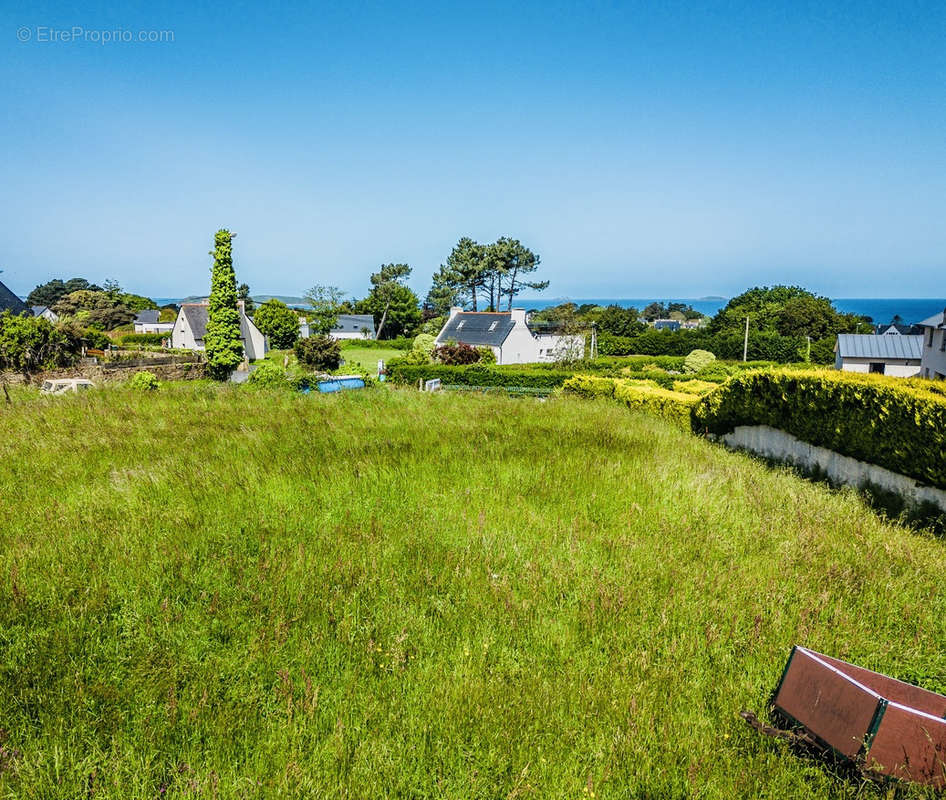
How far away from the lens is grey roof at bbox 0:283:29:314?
28558 mm

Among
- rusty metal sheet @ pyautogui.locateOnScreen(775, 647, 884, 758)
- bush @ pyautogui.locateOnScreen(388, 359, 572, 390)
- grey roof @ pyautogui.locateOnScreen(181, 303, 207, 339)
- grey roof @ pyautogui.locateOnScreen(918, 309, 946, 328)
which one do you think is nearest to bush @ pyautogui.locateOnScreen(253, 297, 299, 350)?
grey roof @ pyautogui.locateOnScreen(181, 303, 207, 339)

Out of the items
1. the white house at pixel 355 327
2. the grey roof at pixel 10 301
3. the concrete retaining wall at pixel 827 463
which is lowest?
the concrete retaining wall at pixel 827 463

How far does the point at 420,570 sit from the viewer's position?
4.52 metres

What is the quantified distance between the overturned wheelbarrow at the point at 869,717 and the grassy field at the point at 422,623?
22cm

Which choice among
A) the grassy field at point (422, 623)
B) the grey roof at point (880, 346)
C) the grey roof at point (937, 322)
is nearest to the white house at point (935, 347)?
the grey roof at point (937, 322)

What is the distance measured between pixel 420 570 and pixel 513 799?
222cm

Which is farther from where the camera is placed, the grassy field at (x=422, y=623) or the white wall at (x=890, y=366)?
the white wall at (x=890, y=366)

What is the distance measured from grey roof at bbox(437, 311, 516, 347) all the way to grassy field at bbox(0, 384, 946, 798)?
43.9 m

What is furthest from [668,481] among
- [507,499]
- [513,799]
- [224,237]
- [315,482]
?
[224,237]

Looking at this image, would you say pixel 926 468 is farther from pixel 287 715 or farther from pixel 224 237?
pixel 224 237

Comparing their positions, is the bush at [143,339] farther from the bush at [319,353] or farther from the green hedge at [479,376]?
the green hedge at [479,376]

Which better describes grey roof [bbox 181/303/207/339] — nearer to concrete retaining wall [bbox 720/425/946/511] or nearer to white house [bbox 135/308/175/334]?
white house [bbox 135/308/175/334]

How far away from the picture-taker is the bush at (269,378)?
19453mm

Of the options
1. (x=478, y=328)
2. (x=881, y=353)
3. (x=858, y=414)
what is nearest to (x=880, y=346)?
(x=881, y=353)
